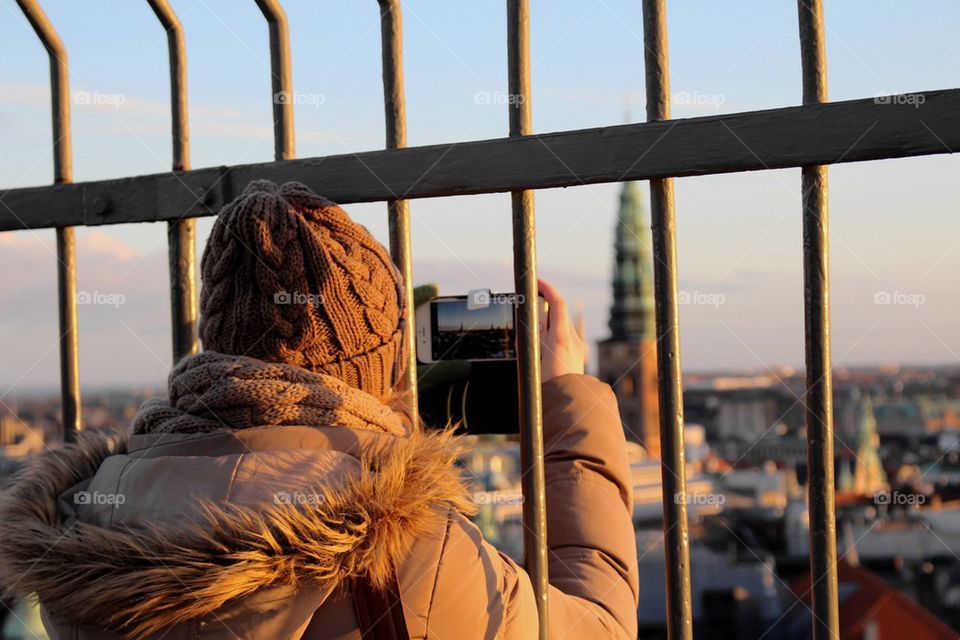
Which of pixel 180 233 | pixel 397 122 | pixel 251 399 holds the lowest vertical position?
pixel 251 399

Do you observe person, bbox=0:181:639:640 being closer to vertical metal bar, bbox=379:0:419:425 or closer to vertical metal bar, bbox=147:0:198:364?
vertical metal bar, bbox=379:0:419:425

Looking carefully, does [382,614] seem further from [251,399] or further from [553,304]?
[553,304]

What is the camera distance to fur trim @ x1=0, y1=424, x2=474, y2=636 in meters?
1.78

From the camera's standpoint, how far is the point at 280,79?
2.83 m

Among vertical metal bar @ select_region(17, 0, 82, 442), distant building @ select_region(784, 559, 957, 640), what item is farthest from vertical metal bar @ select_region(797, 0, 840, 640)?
distant building @ select_region(784, 559, 957, 640)

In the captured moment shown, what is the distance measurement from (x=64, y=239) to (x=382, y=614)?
192 cm

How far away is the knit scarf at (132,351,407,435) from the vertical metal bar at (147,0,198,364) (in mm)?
999

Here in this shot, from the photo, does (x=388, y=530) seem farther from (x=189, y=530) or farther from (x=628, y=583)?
(x=628, y=583)

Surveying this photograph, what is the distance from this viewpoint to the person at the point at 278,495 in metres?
1.80

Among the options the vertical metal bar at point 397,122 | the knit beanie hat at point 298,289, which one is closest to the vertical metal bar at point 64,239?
the vertical metal bar at point 397,122

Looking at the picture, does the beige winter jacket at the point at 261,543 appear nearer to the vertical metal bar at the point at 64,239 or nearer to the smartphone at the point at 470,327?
the smartphone at the point at 470,327

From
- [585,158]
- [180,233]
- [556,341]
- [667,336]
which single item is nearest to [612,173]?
[585,158]

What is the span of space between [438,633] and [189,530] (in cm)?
47

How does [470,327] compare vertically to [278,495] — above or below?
above
